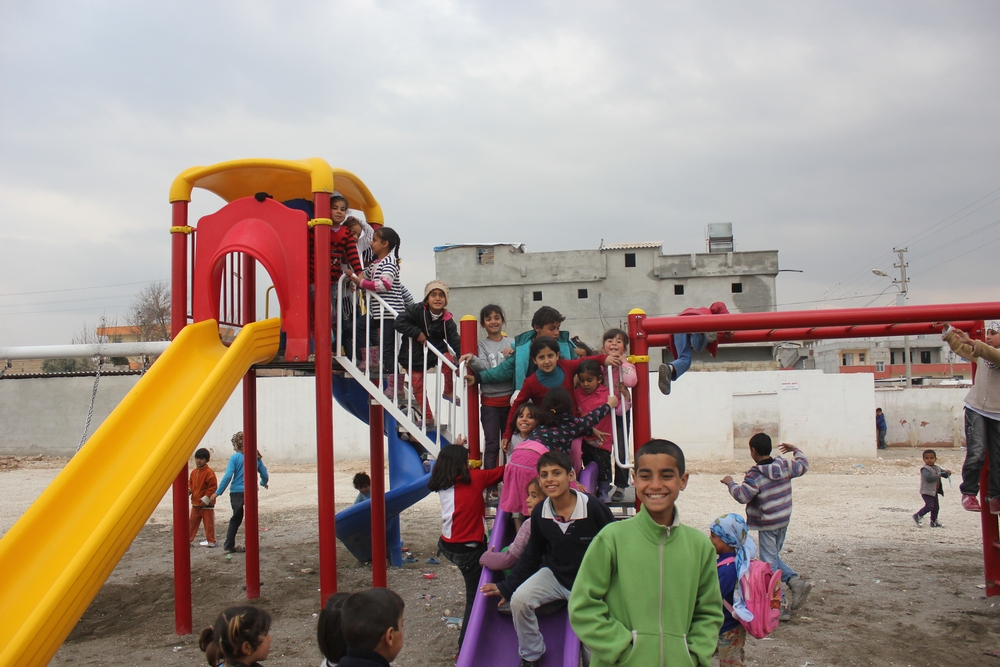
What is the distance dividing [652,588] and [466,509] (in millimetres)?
2558

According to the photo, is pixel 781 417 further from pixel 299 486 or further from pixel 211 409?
pixel 211 409

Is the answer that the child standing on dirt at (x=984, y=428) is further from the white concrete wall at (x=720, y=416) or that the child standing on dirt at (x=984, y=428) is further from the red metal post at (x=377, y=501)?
the white concrete wall at (x=720, y=416)

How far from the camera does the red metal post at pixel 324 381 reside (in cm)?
596

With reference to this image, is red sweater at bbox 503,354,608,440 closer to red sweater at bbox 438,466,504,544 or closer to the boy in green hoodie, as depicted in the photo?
red sweater at bbox 438,466,504,544

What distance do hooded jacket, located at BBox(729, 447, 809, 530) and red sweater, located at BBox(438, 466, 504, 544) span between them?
82.3 inches

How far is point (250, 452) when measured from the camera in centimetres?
756

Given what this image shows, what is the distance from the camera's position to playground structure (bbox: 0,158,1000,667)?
12.6 feet

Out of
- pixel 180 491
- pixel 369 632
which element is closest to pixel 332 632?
pixel 369 632

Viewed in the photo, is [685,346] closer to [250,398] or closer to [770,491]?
[770,491]

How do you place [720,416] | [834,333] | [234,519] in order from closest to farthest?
[834,333]
[234,519]
[720,416]

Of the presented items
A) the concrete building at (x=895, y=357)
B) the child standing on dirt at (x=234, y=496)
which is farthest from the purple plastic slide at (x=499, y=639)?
the concrete building at (x=895, y=357)

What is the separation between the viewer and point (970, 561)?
833 centimetres

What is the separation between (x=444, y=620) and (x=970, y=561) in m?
6.23

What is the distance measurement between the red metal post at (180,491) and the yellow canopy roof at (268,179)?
0.27 metres
